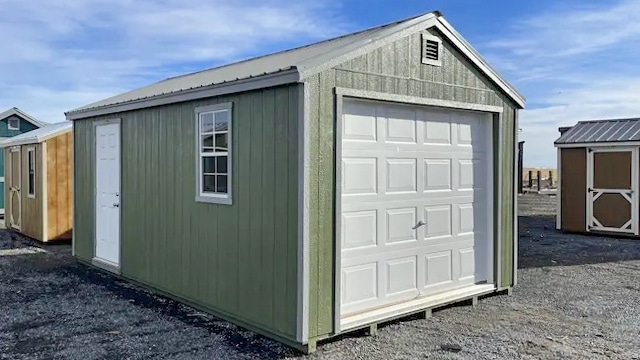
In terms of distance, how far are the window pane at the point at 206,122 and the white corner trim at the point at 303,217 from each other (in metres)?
1.46

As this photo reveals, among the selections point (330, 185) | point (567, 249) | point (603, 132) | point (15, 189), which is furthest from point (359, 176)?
point (15, 189)

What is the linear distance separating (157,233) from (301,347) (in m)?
2.80

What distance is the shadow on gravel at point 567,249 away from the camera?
8.84m

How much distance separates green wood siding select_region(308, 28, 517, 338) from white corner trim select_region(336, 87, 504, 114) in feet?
0.14

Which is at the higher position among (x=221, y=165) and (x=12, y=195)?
(x=221, y=165)

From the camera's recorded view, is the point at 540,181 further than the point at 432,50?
Yes

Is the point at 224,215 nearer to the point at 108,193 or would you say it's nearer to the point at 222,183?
the point at 222,183

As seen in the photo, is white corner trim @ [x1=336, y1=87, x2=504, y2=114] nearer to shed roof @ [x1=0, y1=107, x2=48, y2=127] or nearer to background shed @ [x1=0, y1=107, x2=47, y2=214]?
shed roof @ [x1=0, y1=107, x2=48, y2=127]

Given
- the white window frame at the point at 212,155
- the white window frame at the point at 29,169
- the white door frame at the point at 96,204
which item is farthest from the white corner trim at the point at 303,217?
the white window frame at the point at 29,169

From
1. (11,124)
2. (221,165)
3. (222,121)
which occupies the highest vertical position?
(11,124)

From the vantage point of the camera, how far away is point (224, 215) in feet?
17.1

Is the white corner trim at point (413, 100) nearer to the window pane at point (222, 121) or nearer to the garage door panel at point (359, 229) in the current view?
the garage door panel at point (359, 229)

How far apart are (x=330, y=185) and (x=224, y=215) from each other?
4.16 ft

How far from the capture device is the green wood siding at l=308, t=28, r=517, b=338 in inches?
173
